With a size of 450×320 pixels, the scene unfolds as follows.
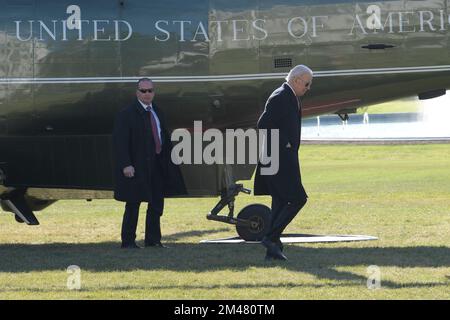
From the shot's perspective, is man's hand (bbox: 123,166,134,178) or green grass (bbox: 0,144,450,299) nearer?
green grass (bbox: 0,144,450,299)

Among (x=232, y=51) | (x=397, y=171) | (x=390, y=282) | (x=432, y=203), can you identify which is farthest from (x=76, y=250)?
(x=397, y=171)

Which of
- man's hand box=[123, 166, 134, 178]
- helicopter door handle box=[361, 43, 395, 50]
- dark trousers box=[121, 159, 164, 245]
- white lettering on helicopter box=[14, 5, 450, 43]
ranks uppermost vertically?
white lettering on helicopter box=[14, 5, 450, 43]

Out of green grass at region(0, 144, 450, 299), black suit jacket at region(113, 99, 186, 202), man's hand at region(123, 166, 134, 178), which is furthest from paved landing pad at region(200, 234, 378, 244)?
man's hand at region(123, 166, 134, 178)

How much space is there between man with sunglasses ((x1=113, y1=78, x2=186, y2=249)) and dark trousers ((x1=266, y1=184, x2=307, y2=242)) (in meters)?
1.70

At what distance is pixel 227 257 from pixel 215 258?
0.45 ft

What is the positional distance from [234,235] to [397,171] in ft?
51.0

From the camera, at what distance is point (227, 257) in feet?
37.2

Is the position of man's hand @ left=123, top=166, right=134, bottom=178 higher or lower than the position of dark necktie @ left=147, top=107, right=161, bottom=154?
lower

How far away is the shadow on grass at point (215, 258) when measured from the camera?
10.5m

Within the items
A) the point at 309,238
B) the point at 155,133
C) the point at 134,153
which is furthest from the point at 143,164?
the point at 309,238

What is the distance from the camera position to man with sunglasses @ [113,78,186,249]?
11969 mm

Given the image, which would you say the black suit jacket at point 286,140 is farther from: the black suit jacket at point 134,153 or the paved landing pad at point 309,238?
the paved landing pad at point 309,238

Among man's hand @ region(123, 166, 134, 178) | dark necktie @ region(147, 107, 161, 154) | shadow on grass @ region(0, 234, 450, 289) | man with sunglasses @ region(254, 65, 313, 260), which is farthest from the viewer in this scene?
dark necktie @ region(147, 107, 161, 154)

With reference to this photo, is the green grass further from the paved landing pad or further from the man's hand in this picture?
the man's hand
